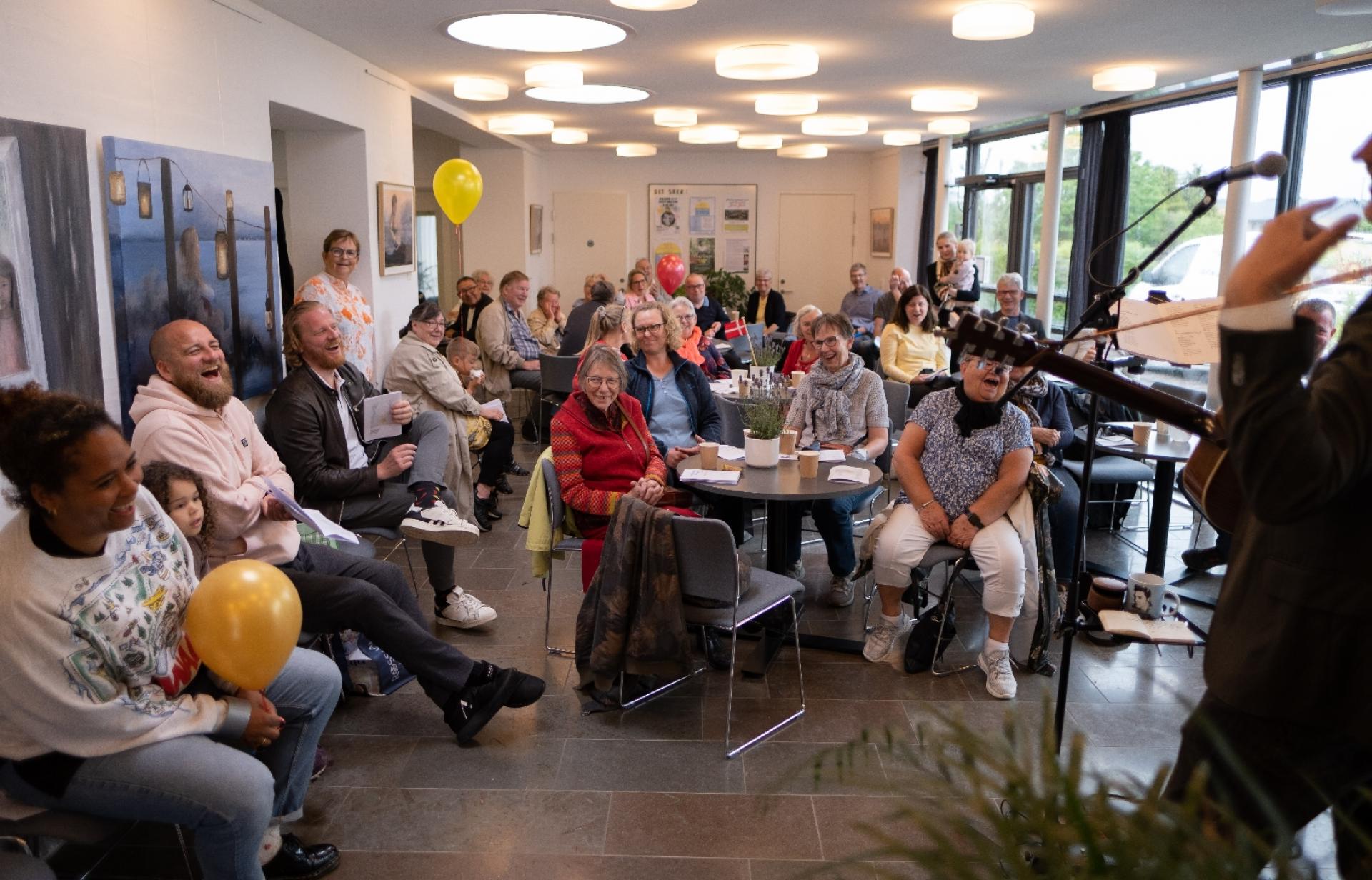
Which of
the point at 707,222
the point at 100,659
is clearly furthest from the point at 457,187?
the point at 707,222

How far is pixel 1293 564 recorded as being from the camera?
149 centimetres

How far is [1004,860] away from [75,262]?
3.57 m

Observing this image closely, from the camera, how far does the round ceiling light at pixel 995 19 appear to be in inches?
188

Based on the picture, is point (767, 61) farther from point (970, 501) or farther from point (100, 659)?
point (100, 659)

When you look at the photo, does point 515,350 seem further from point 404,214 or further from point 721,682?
point 721,682

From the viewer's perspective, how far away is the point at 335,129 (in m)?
6.55

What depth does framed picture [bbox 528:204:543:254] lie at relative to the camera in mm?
13330

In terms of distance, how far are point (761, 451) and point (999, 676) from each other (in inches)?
49.9

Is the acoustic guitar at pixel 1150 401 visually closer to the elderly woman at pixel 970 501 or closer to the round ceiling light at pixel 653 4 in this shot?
the elderly woman at pixel 970 501

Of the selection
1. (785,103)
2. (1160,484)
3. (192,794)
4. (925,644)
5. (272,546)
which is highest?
(785,103)

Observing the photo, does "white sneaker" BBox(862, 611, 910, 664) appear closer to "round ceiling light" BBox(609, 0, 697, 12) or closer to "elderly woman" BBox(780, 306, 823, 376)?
"elderly woman" BBox(780, 306, 823, 376)

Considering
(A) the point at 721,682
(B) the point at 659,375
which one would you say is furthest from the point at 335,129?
(A) the point at 721,682

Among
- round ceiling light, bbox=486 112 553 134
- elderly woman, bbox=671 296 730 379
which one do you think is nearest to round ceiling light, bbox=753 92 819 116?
elderly woman, bbox=671 296 730 379

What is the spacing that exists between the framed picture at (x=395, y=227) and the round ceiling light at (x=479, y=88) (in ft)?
2.85
